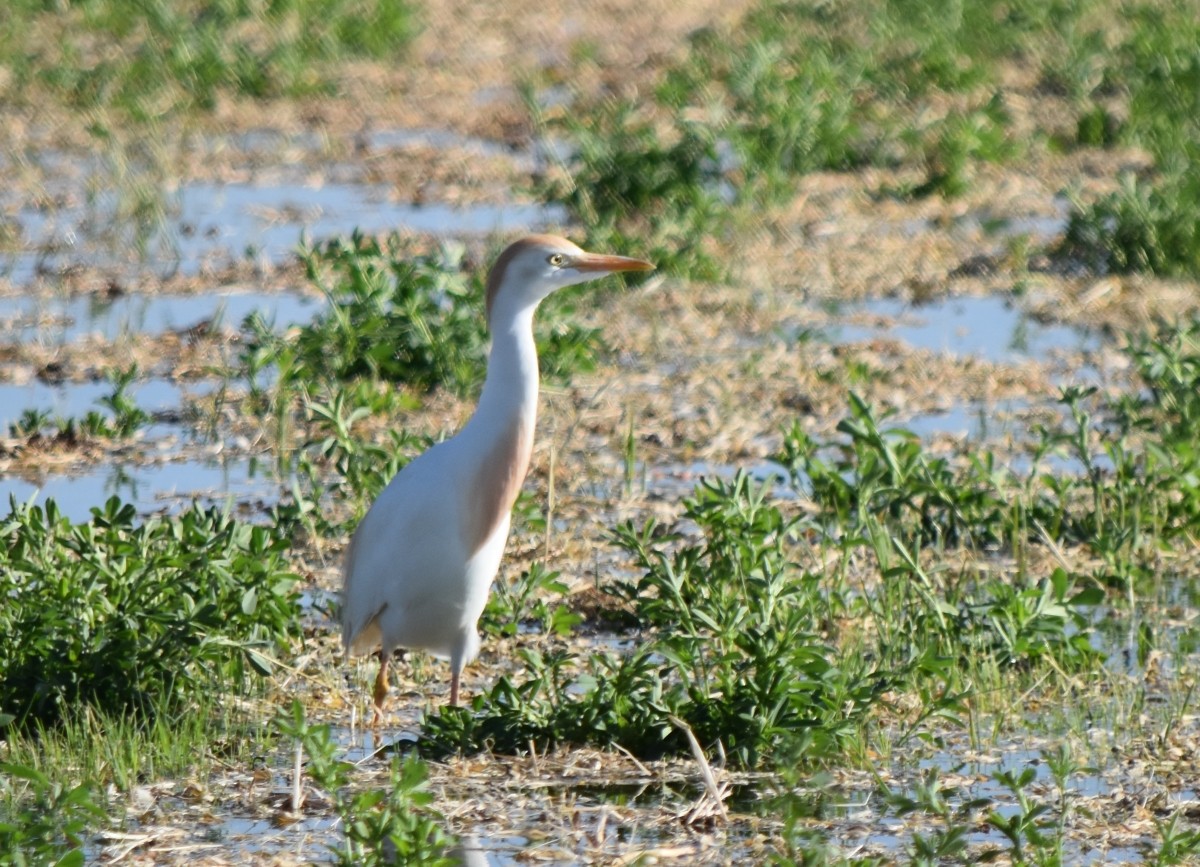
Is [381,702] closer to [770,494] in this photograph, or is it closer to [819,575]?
[819,575]

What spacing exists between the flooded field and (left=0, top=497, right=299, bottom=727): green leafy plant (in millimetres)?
14

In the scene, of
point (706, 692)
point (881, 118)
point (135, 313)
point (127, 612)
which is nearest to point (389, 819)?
point (706, 692)

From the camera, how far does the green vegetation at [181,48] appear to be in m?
12.8

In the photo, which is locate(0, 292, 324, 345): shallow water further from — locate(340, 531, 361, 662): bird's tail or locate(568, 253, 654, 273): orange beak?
locate(568, 253, 654, 273): orange beak

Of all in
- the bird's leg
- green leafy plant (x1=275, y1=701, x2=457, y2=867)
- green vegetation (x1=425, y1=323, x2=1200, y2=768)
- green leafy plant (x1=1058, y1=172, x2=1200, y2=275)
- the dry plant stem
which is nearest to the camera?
green leafy plant (x1=275, y1=701, x2=457, y2=867)

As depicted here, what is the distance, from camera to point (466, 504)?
16.0ft

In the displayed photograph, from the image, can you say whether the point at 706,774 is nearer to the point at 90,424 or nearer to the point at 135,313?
the point at 90,424

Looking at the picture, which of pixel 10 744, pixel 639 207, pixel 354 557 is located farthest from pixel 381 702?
pixel 639 207

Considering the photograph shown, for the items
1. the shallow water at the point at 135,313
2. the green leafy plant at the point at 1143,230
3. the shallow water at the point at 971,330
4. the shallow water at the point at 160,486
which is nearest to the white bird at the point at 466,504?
the shallow water at the point at 160,486

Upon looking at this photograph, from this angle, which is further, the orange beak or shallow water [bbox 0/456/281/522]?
shallow water [bbox 0/456/281/522]

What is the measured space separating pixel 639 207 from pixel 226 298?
209 centimetres

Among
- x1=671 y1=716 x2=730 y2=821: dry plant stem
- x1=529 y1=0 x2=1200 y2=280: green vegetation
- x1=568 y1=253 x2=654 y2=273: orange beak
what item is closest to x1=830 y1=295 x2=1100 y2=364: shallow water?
x1=529 y1=0 x2=1200 y2=280: green vegetation

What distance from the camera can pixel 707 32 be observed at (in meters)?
14.9

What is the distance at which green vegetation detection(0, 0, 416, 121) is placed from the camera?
1279 centimetres
